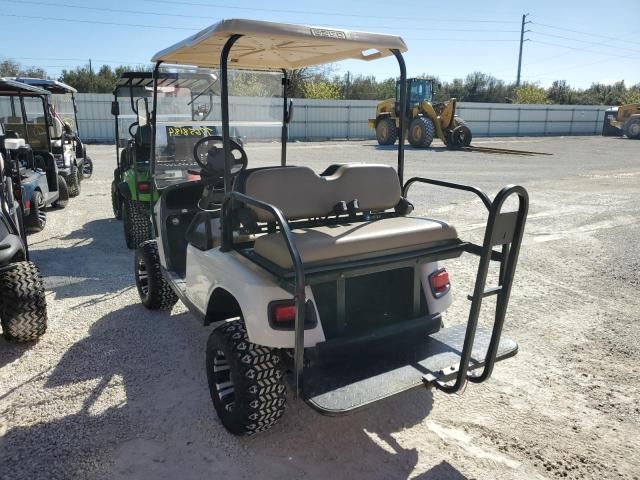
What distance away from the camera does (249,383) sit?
7.69 feet

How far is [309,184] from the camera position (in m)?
2.87

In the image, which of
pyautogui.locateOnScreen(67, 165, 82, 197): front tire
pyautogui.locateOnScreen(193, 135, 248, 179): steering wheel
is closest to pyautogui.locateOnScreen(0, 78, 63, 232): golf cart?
pyautogui.locateOnScreen(67, 165, 82, 197): front tire

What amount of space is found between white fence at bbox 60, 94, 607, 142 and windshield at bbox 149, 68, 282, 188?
19.3m

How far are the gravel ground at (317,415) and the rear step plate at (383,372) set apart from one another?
0.13m

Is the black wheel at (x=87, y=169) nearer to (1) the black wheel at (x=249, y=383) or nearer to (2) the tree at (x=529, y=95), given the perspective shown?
(1) the black wheel at (x=249, y=383)

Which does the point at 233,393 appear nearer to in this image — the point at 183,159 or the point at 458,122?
the point at 183,159

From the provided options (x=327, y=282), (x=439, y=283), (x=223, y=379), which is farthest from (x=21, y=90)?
(x=439, y=283)

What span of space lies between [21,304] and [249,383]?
1936 mm

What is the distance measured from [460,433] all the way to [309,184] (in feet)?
5.07

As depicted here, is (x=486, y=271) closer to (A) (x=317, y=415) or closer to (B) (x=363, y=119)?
(A) (x=317, y=415)

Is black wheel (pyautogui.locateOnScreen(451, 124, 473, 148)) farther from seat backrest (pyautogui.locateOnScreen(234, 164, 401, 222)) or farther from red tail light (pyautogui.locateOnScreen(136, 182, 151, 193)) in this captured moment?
seat backrest (pyautogui.locateOnScreen(234, 164, 401, 222))

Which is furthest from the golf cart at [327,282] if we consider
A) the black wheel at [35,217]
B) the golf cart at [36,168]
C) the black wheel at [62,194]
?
the black wheel at [62,194]

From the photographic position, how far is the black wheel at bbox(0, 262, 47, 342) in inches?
132

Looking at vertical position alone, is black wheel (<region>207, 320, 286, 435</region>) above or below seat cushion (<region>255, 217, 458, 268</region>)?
below
